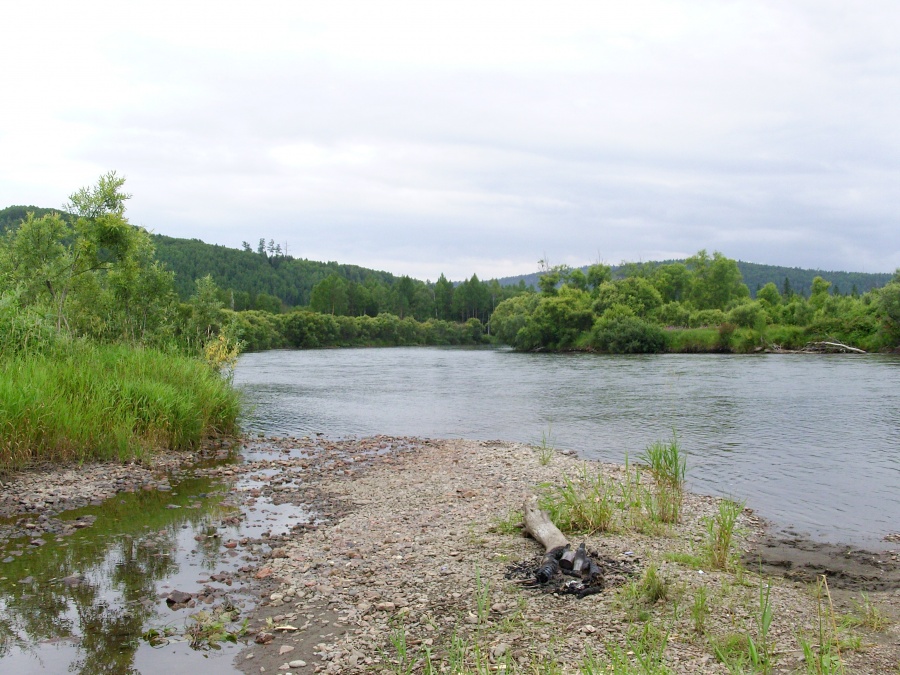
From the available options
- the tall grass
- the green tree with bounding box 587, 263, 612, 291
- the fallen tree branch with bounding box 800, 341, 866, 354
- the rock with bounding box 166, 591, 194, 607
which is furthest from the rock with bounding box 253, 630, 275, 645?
the green tree with bounding box 587, 263, 612, 291

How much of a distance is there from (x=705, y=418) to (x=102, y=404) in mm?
20976

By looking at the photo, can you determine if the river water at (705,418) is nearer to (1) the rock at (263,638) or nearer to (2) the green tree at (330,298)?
(1) the rock at (263,638)

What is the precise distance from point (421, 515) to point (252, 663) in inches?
214

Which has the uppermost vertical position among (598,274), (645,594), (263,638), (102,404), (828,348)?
(598,274)

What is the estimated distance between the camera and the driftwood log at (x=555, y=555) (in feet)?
25.5

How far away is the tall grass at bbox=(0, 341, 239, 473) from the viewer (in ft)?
43.2

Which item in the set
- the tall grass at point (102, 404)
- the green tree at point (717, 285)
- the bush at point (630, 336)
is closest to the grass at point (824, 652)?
the tall grass at point (102, 404)

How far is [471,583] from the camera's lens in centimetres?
789

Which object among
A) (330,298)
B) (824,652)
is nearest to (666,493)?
(824,652)

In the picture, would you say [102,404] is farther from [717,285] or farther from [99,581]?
[717,285]

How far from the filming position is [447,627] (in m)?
6.71

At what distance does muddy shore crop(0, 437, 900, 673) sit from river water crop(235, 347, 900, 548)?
8.67ft

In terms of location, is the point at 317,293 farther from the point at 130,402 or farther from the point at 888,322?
the point at 130,402

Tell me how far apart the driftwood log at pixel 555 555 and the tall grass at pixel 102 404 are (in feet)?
33.8
